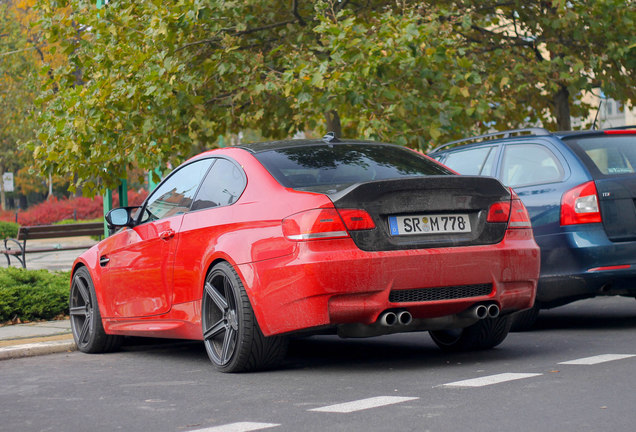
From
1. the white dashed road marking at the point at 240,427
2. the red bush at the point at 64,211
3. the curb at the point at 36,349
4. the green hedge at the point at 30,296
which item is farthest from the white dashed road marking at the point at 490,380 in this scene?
the red bush at the point at 64,211

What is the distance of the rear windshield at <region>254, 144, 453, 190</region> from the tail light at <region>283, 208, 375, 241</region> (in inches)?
12.4

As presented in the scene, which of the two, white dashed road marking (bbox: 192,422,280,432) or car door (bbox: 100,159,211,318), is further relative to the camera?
car door (bbox: 100,159,211,318)

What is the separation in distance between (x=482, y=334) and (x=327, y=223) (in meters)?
1.84

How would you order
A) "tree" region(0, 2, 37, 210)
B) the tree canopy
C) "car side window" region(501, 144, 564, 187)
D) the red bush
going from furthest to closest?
the red bush → "tree" region(0, 2, 37, 210) → the tree canopy → "car side window" region(501, 144, 564, 187)

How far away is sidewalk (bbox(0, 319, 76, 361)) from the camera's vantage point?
891 cm

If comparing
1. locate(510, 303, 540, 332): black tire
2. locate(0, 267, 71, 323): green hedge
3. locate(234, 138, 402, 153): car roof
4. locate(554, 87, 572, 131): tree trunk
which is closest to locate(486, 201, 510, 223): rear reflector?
locate(234, 138, 402, 153): car roof

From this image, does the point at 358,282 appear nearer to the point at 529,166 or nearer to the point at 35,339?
the point at 529,166

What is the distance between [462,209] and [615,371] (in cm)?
134

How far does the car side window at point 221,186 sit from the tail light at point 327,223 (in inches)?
32.0

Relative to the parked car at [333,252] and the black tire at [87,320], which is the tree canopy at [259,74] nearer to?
the black tire at [87,320]

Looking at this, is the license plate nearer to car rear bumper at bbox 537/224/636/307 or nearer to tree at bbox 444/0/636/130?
car rear bumper at bbox 537/224/636/307

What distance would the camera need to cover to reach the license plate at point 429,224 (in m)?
6.68

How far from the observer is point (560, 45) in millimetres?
17203

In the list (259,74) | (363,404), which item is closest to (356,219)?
(363,404)
